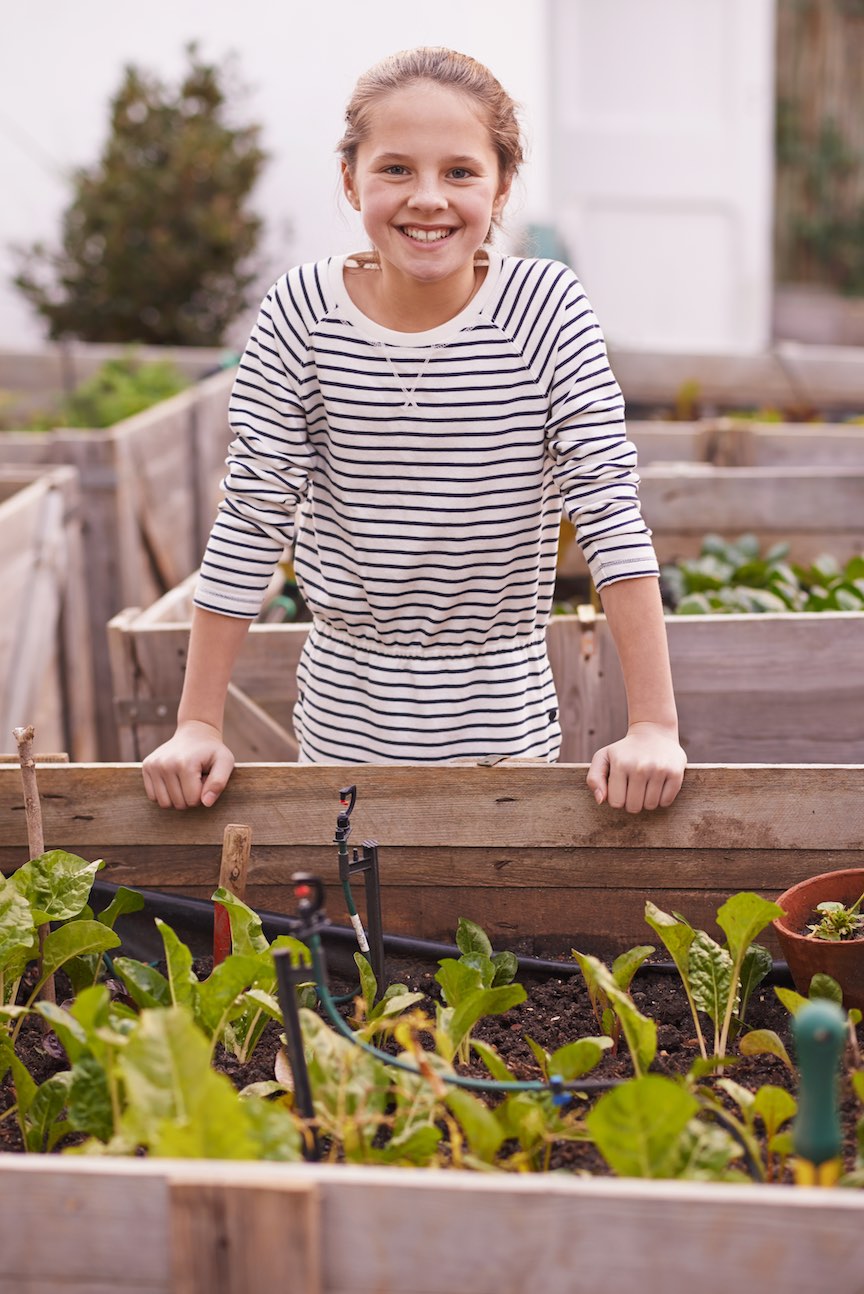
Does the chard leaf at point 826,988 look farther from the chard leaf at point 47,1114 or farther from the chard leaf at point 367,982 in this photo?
the chard leaf at point 47,1114

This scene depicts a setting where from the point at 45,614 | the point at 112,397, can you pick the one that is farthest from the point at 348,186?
the point at 112,397

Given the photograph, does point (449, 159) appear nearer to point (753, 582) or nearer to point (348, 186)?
point (348, 186)

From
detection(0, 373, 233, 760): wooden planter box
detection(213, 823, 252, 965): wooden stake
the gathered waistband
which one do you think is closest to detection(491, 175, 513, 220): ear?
the gathered waistband

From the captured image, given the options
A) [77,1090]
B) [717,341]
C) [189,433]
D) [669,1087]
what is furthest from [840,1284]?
[717,341]

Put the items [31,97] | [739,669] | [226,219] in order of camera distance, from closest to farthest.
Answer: [739,669]
[226,219]
[31,97]

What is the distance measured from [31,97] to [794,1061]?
668cm

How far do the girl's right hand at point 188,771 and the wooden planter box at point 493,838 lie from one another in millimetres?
28

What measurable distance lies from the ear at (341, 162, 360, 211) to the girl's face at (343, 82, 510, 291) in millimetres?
68

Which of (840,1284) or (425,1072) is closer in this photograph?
(840,1284)

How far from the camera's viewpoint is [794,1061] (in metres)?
1.41

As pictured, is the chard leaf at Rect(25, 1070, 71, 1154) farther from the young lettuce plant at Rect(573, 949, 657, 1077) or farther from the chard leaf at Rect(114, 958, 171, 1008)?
the young lettuce plant at Rect(573, 949, 657, 1077)

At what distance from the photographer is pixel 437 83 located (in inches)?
60.6

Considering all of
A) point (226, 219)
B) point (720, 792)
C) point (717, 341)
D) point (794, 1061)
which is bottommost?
point (794, 1061)

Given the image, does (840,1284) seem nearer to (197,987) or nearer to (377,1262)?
(377,1262)
